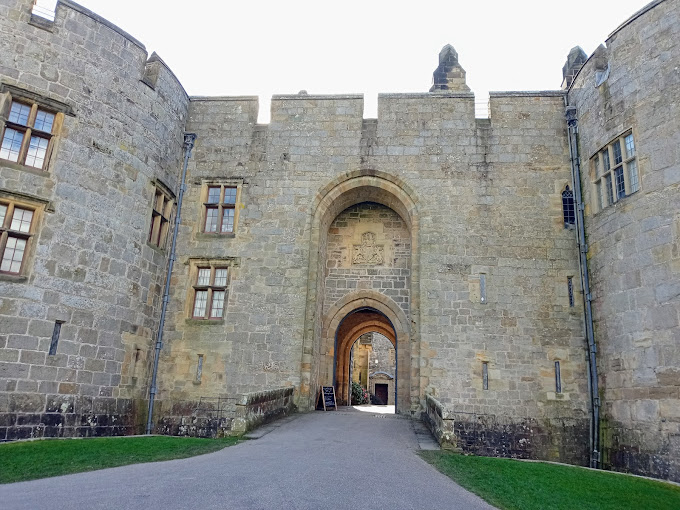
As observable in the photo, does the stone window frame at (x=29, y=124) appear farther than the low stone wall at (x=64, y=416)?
Yes

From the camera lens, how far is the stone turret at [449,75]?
15.0m

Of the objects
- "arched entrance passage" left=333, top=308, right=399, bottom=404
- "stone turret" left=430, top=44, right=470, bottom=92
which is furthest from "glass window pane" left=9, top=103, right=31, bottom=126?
"stone turret" left=430, top=44, right=470, bottom=92

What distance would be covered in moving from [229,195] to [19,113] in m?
5.29

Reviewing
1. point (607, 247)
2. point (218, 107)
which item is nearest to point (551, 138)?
point (607, 247)

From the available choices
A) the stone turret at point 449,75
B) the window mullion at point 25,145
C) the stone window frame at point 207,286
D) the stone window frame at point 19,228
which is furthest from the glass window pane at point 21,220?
→ the stone turret at point 449,75

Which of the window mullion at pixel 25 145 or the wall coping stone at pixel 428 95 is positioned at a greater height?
the wall coping stone at pixel 428 95

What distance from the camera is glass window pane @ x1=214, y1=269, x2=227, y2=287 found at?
43.9ft

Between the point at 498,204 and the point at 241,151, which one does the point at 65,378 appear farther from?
the point at 498,204

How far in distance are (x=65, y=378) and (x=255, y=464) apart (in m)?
5.64

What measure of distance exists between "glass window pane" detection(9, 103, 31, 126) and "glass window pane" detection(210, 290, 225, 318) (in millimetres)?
5754

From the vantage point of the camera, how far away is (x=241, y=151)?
14242 mm

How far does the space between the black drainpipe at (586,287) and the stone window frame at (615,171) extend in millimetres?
629

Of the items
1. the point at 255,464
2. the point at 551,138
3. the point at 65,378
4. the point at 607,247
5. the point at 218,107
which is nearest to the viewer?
the point at 255,464

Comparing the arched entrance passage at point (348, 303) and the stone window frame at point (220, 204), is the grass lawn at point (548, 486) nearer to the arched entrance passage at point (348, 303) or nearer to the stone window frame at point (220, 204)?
the arched entrance passage at point (348, 303)
